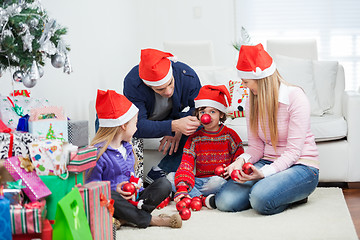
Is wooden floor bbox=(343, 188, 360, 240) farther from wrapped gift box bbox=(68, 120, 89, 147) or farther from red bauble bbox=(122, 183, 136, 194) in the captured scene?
wrapped gift box bbox=(68, 120, 89, 147)

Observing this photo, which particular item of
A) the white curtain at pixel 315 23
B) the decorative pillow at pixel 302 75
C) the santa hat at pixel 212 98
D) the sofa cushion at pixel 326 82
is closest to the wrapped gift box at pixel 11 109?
the santa hat at pixel 212 98

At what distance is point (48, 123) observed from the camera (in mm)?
1983

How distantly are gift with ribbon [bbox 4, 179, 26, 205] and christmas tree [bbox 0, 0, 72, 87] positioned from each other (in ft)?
1.56

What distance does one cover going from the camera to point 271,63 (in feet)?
7.98

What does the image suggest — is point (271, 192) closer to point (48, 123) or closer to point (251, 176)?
point (251, 176)

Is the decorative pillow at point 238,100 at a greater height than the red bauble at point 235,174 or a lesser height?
greater

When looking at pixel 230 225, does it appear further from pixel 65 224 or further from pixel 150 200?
pixel 65 224

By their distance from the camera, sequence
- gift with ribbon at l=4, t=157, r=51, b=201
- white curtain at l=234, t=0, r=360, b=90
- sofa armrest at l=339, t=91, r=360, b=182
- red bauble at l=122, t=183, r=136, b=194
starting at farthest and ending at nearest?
white curtain at l=234, t=0, r=360, b=90 → sofa armrest at l=339, t=91, r=360, b=182 → red bauble at l=122, t=183, r=136, b=194 → gift with ribbon at l=4, t=157, r=51, b=201

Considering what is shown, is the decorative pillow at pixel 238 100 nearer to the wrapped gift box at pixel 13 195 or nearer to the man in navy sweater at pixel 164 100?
the man in navy sweater at pixel 164 100

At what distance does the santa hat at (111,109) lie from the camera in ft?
7.13

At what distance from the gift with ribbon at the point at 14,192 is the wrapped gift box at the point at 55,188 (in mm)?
93

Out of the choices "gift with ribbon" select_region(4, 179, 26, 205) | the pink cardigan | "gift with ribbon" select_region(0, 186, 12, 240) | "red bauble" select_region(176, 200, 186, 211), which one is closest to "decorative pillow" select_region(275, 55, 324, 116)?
the pink cardigan

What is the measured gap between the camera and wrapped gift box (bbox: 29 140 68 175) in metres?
1.59

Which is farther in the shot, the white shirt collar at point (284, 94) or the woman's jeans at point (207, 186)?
the woman's jeans at point (207, 186)
